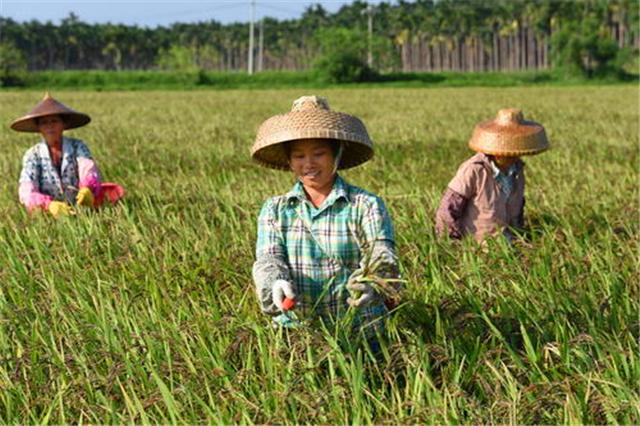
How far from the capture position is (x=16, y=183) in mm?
6469

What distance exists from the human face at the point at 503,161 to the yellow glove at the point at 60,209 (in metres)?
2.40

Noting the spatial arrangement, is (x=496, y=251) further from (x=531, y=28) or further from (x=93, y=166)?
(x=531, y=28)

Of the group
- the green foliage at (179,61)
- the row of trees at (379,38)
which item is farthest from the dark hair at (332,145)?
the green foliage at (179,61)

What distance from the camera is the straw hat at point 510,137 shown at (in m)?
4.24

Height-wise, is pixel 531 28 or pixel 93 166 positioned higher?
pixel 531 28

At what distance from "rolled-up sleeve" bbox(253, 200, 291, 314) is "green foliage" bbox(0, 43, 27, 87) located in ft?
180

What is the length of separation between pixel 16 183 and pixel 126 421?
4804 millimetres

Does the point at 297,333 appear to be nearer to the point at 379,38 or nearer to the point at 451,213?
the point at 451,213

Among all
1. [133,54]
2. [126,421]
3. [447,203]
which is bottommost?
[126,421]

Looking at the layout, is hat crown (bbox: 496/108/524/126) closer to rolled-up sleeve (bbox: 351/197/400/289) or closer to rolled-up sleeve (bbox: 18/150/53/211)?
rolled-up sleeve (bbox: 351/197/400/289)

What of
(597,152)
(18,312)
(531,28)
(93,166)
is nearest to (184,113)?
(597,152)

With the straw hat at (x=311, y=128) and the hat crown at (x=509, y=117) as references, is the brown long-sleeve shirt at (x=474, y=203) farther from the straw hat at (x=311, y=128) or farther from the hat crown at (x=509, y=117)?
the straw hat at (x=311, y=128)

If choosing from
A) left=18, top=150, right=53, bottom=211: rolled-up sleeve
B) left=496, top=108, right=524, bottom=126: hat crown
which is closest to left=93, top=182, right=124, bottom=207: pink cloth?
left=18, top=150, right=53, bottom=211: rolled-up sleeve

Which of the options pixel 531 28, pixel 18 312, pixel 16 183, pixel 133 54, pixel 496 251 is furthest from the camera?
pixel 133 54
